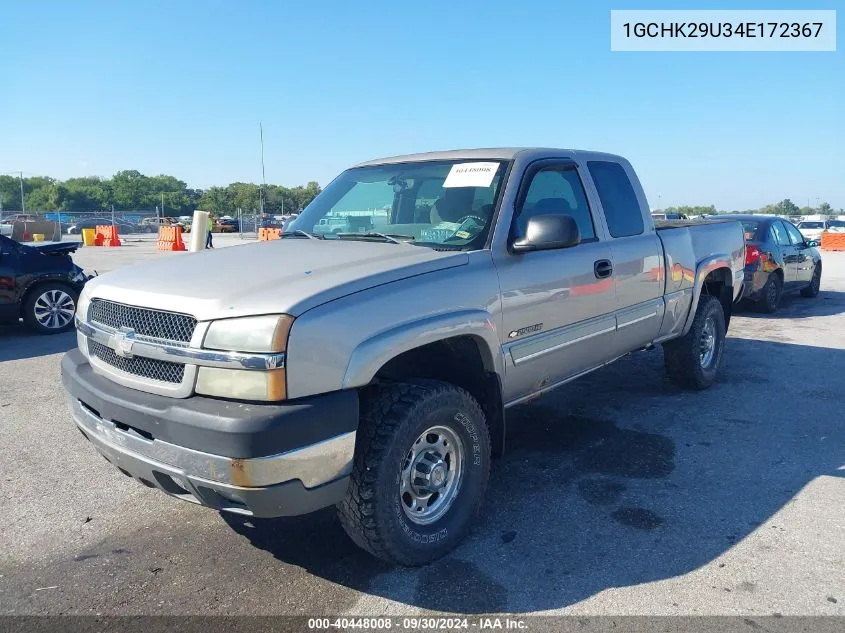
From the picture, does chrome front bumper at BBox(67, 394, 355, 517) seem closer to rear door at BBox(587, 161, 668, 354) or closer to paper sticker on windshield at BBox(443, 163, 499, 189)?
paper sticker on windshield at BBox(443, 163, 499, 189)

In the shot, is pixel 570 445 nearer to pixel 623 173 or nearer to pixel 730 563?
pixel 730 563

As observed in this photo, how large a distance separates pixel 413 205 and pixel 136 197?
108 m

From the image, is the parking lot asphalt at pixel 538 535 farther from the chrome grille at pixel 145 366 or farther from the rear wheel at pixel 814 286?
the rear wheel at pixel 814 286

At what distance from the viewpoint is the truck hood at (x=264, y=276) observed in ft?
8.85

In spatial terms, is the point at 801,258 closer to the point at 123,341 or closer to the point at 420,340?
the point at 420,340

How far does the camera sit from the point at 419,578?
3.05 metres

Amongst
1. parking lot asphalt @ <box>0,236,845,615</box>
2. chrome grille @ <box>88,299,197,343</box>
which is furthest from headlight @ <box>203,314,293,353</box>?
parking lot asphalt @ <box>0,236,845,615</box>

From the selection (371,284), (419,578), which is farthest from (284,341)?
(419,578)

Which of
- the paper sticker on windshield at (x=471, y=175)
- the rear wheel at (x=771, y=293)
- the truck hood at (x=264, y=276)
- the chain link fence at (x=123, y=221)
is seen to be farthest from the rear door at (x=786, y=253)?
the chain link fence at (x=123, y=221)

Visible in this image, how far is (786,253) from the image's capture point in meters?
10.6

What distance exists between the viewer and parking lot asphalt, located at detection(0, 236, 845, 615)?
2.88 meters

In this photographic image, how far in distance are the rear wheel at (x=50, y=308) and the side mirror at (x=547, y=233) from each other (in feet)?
24.9

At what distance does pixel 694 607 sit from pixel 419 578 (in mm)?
1185

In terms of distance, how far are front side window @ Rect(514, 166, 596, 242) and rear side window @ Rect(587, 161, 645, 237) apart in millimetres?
234
